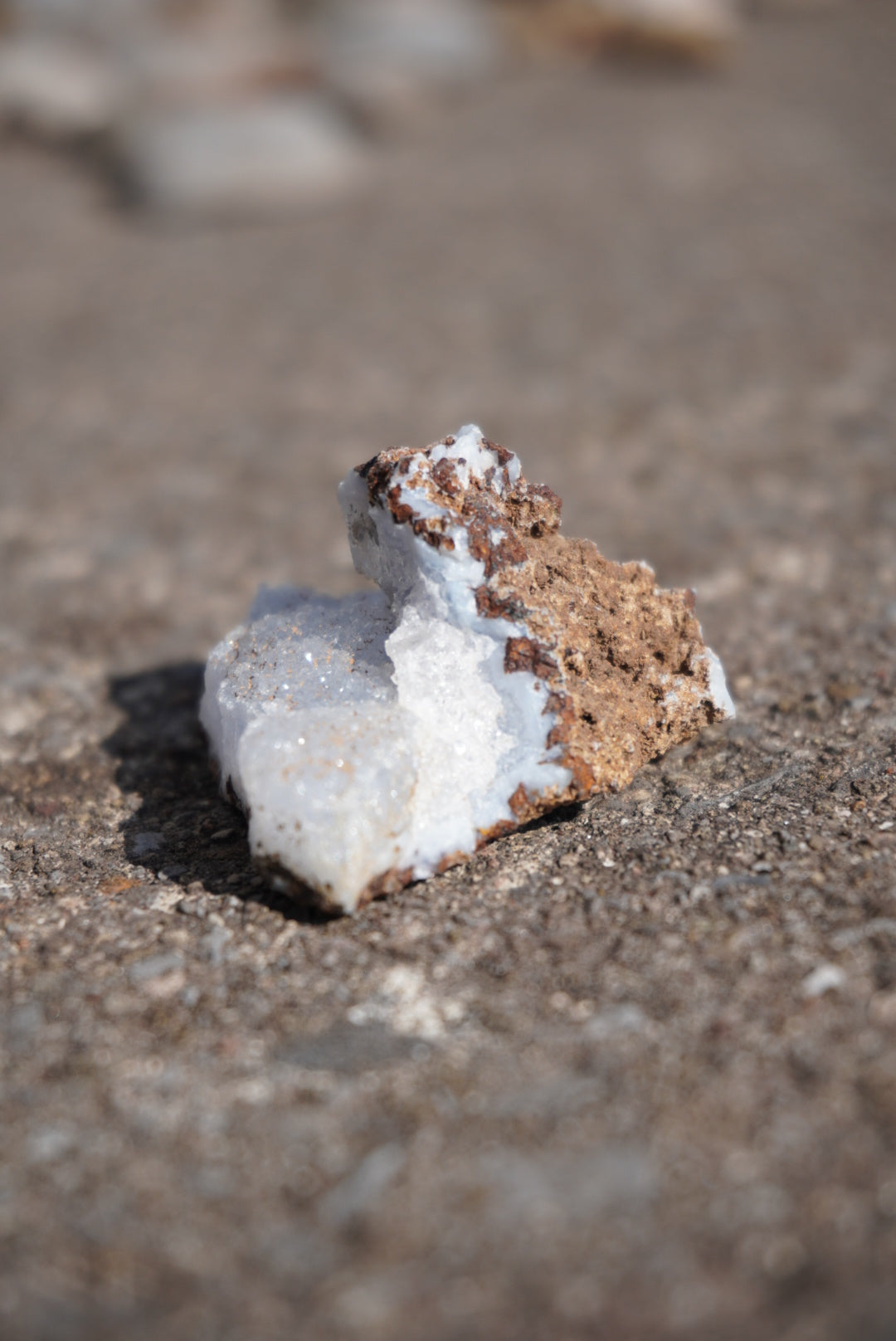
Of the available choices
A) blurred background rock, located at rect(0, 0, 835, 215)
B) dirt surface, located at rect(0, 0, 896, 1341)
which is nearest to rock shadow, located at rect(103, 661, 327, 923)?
dirt surface, located at rect(0, 0, 896, 1341)

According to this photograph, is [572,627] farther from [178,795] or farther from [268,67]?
[268,67]

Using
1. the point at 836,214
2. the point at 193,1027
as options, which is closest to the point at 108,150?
the point at 836,214

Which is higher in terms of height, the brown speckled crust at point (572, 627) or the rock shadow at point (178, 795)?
the brown speckled crust at point (572, 627)

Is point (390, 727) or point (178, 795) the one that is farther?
point (178, 795)

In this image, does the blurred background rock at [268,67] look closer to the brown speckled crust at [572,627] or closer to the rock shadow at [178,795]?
the rock shadow at [178,795]

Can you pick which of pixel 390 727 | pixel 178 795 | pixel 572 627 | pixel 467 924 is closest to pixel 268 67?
pixel 178 795

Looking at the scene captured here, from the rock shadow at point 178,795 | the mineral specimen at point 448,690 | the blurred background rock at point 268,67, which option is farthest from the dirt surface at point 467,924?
the blurred background rock at point 268,67

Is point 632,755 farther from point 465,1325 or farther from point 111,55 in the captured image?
point 111,55
